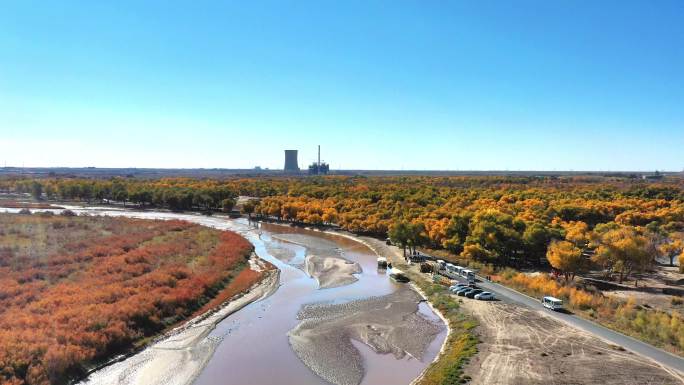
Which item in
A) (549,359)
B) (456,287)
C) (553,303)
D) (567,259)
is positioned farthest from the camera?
(567,259)

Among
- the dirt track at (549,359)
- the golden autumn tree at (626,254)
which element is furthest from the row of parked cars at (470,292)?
the golden autumn tree at (626,254)

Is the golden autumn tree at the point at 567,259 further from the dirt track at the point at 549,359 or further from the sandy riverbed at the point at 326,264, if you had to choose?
the sandy riverbed at the point at 326,264

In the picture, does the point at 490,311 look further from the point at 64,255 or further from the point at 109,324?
the point at 64,255

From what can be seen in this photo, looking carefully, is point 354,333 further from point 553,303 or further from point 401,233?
point 401,233

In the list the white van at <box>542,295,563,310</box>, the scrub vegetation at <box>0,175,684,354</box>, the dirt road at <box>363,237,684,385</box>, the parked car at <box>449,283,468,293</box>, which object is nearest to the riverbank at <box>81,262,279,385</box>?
the dirt road at <box>363,237,684,385</box>

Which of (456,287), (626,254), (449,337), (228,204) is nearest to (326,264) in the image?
(456,287)

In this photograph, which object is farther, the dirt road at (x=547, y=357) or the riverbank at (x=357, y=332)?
the riverbank at (x=357, y=332)

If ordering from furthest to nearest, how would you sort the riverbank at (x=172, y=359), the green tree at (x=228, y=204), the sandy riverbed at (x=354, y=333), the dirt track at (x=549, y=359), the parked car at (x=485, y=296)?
1. the green tree at (x=228, y=204)
2. the parked car at (x=485, y=296)
3. the sandy riverbed at (x=354, y=333)
4. the riverbank at (x=172, y=359)
5. the dirt track at (x=549, y=359)
